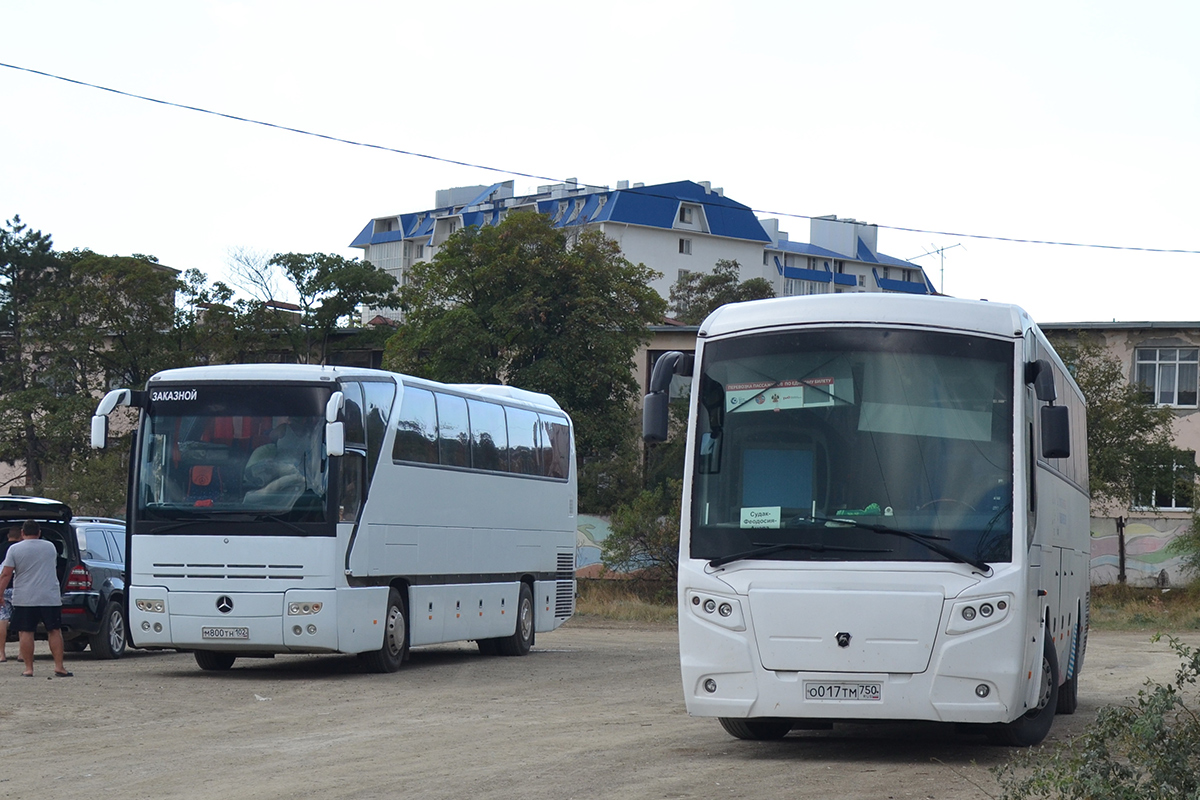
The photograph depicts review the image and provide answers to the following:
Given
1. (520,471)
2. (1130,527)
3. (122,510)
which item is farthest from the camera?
(122,510)

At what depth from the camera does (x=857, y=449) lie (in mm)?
10820

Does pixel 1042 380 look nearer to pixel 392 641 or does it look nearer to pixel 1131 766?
pixel 1131 766

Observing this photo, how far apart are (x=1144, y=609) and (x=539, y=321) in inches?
896

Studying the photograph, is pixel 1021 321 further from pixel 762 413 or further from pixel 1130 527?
pixel 1130 527

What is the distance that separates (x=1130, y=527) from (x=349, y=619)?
33.8m

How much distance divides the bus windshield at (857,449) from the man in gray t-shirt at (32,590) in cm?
1031

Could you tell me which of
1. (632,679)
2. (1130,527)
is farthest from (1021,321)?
(1130,527)

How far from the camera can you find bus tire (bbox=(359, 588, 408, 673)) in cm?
1948

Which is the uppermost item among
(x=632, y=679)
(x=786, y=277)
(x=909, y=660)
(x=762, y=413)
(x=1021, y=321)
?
(x=786, y=277)

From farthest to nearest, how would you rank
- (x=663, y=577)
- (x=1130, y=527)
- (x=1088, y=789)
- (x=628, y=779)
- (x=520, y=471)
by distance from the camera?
1. (x=1130, y=527)
2. (x=663, y=577)
3. (x=520, y=471)
4. (x=628, y=779)
5. (x=1088, y=789)

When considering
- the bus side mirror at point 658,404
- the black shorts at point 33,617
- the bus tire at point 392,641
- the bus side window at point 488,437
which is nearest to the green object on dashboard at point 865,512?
the bus side mirror at point 658,404

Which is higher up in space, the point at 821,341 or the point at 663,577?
the point at 821,341

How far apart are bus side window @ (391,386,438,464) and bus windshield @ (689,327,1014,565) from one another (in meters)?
8.98

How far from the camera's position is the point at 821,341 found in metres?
11.2
